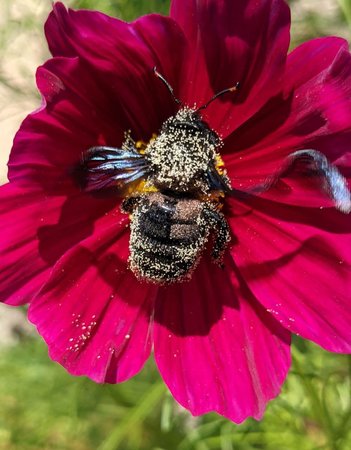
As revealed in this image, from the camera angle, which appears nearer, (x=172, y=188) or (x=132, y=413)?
(x=172, y=188)

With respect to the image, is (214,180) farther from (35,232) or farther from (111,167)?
(35,232)

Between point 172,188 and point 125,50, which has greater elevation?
point 125,50

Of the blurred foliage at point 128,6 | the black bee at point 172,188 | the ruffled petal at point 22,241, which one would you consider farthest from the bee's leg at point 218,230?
the blurred foliage at point 128,6

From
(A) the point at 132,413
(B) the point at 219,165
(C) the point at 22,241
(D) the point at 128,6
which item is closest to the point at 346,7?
(D) the point at 128,6

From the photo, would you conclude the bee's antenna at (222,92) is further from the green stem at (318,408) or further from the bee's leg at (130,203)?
the green stem at (318,408)

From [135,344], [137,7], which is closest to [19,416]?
[135,344]

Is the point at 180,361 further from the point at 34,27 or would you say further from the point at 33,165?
the point at 34,27

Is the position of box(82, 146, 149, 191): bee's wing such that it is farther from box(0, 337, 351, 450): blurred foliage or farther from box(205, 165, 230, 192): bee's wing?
box(0, 337, 351, 450): blurred foliage
